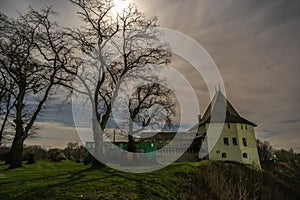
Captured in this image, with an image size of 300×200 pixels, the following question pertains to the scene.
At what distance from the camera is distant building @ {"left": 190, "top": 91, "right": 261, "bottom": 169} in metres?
38.1

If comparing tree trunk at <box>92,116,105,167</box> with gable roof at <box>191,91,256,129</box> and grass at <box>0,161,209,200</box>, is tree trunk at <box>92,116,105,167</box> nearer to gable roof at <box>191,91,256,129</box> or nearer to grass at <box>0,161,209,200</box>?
grass at <box>0,161,209,200</box>

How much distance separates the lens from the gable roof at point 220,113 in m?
41.0

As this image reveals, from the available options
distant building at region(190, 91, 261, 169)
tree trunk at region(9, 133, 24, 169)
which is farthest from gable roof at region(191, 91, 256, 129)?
tree trunk at region(9, 133, 24, 169)

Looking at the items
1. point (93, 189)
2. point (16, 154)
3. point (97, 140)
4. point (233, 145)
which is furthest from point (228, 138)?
point (93, 189)

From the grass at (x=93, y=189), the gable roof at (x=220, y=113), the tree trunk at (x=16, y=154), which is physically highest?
the gable roof at (x=220, y=113)

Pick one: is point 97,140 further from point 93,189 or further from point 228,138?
point 228,138

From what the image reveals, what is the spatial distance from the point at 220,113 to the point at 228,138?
18.6 feet

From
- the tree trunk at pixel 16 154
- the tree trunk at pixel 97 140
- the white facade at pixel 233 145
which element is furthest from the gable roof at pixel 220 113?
the tree trunk at pixel 16 154

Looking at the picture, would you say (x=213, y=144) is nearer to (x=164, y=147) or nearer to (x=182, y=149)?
(x=182, y=149)

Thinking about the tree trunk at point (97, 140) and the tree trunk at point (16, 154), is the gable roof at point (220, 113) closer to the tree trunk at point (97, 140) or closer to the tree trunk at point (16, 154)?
the tree trunk at point (97, 140)

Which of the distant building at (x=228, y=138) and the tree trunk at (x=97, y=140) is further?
the distant building at (x=228, y=138)

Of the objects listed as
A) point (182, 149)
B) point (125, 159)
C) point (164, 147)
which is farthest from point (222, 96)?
point (125, 159)

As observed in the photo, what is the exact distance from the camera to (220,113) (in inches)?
1673

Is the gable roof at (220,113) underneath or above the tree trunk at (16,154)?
above
